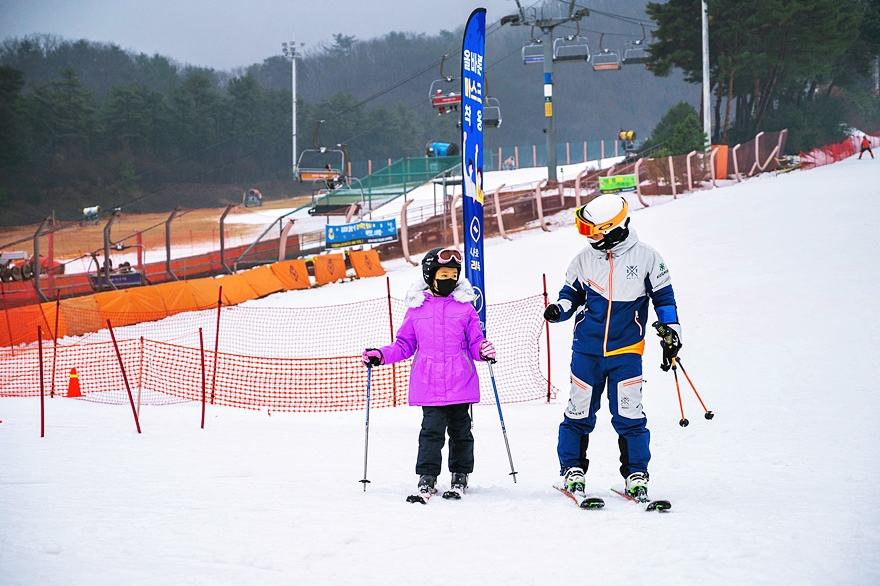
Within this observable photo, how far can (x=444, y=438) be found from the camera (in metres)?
5.42

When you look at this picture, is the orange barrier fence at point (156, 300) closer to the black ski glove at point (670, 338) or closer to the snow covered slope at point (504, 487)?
the snow covered slope at point (504, 487)

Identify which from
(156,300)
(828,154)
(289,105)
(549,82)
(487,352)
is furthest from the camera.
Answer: (289,105)

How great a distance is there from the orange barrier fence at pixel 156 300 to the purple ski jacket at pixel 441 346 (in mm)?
10027

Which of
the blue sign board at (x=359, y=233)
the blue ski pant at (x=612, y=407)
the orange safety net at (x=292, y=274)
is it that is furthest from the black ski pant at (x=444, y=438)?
the blue sign board at (x=359, y=233)

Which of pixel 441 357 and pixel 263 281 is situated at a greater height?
pixel 263 281

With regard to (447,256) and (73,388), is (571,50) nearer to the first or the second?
(73,388)

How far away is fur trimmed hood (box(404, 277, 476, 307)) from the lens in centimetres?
539

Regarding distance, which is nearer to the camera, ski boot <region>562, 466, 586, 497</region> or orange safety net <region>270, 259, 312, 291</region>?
ski boot <region>562, 466, 586, 497</region>

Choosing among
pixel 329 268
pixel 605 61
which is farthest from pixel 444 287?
pixel 605 61

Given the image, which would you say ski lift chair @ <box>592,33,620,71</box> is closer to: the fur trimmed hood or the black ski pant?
the fur trimmed hood

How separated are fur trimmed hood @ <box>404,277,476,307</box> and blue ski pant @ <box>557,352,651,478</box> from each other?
754mm

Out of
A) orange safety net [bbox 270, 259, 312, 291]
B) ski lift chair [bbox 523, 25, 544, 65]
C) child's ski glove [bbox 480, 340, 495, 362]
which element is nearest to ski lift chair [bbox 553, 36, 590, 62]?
ski lift chair [bbox 523, 25, 544, 65]

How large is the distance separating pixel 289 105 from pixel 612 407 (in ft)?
210

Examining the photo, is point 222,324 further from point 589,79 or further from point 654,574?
point 589,79
